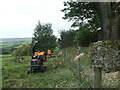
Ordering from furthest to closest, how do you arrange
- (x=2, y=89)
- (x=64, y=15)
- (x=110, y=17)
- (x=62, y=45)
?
(x=62, y=45), (x=64, y=15), (x=110, y=17), (x=2, y=89)

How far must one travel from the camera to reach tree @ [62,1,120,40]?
834cm

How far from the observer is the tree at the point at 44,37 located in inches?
774

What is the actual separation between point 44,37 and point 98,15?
10597mm

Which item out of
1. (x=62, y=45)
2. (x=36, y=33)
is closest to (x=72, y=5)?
(x=36, y=33)

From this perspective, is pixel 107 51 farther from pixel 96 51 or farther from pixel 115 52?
pixel 96 51

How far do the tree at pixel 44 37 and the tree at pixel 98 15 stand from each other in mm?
7847

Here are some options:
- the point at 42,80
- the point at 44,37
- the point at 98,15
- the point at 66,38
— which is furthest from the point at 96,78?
the point at 66,38

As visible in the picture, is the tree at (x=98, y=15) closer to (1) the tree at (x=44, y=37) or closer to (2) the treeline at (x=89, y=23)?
(2) the treeline at (x=89, y=23)

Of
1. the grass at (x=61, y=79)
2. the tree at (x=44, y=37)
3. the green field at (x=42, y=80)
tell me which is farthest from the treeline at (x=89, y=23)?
the green field at (x=42, y=80)

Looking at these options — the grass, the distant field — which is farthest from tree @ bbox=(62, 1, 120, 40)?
the distant field

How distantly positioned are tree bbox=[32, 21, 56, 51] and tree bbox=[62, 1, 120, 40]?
309 inches

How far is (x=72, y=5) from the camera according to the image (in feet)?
38.3

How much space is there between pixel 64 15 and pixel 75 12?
50.7 inches

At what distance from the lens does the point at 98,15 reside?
11609 mm
